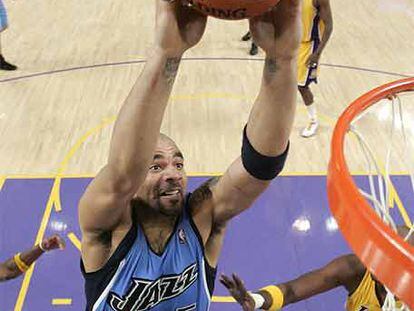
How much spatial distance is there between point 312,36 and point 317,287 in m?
3.26

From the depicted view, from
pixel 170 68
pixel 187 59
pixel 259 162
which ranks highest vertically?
pixel 170 68

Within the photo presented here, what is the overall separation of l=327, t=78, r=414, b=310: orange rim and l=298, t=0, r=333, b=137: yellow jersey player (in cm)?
375

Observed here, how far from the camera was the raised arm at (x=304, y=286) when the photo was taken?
120 inches

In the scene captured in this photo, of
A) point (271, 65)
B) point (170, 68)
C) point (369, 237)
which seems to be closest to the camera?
point (369, 237)

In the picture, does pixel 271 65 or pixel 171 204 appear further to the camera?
pixel 171 204

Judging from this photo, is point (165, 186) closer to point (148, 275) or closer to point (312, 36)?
point (148, 275)

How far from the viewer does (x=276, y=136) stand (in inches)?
73.7

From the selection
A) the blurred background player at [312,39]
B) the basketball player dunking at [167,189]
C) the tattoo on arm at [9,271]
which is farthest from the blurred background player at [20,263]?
the blurred background player at [312,39]

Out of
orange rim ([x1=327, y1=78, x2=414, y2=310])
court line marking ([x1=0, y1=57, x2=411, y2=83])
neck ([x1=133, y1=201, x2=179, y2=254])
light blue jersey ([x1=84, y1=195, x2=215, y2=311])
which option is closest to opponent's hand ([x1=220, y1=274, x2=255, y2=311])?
light blue jersey ([x1=84, y1=195, x2=215, y2=311])

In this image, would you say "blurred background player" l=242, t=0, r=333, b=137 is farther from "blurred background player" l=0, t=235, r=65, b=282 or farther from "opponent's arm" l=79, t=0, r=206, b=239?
"opponent's arm" l=79, t=0, r=206, b=239

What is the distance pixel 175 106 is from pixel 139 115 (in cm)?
499

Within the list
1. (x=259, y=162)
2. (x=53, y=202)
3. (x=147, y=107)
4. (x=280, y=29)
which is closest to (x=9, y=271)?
(x=53, y=202)

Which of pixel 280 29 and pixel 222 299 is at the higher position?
pixel 280 29

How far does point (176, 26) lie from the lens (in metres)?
1.53
